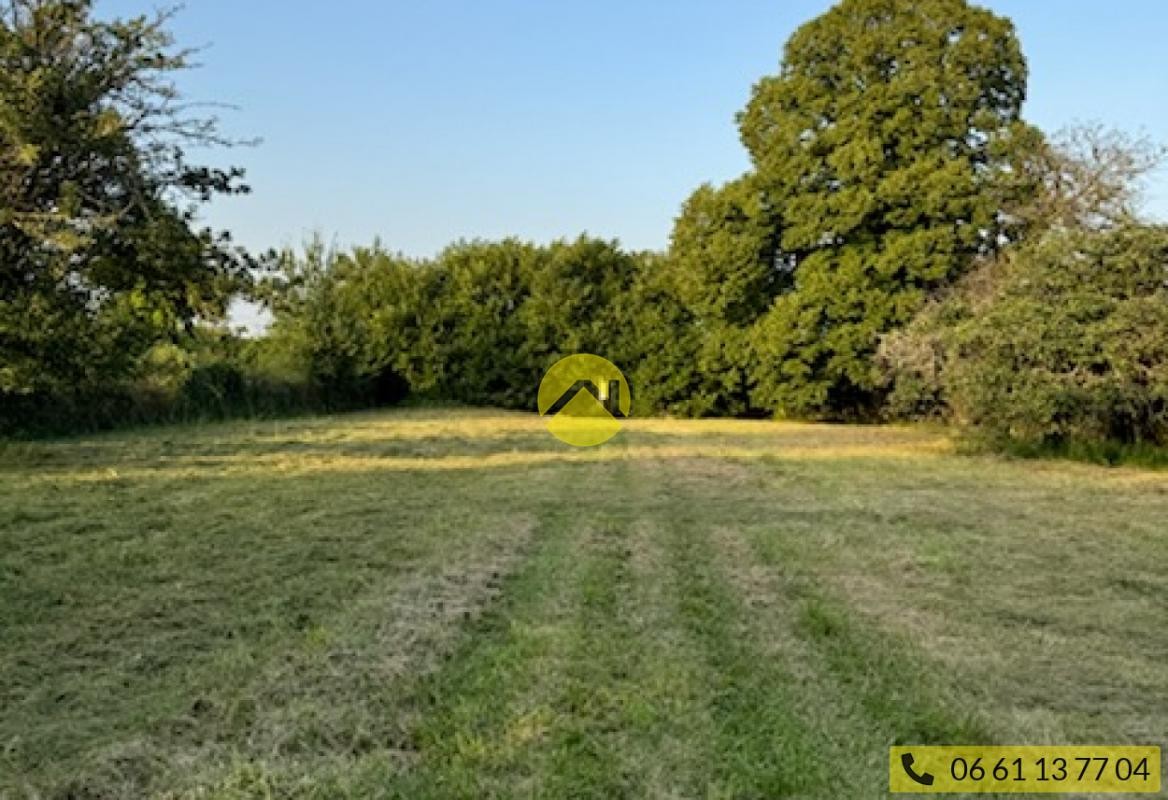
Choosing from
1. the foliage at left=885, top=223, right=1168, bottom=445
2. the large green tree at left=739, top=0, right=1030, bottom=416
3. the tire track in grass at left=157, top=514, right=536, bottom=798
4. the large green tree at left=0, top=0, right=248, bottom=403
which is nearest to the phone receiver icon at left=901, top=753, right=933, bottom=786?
the tire track in grass at left=157, top=514, right=536, bottom=798

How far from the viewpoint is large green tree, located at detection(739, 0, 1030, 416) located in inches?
581

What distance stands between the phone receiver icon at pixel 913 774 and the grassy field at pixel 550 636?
6 cm

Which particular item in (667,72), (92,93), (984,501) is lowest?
(984,501)

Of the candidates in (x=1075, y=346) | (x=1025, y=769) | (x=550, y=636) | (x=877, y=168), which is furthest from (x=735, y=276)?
(x=1025, y=769)

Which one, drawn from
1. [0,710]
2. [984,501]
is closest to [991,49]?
[984,501]

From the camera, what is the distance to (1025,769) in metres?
2.19

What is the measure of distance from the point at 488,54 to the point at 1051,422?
352 inches

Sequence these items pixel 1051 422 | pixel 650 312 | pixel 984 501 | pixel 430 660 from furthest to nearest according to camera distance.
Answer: pixel 650 312 → pixel 1051 422 → pixel 984 501 → pixel 430 660

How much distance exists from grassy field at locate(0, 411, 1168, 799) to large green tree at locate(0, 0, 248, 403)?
1318 mm

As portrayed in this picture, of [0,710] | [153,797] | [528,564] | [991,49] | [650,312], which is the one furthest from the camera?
[650,312]

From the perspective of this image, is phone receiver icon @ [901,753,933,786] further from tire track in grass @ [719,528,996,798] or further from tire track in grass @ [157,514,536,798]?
tire track in grass @ [157,514,536,798]

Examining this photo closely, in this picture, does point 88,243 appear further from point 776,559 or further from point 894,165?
point 894,165

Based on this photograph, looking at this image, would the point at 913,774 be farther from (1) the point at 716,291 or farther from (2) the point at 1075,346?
(1) the point at 716,291

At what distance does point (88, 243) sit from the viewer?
289 inches
